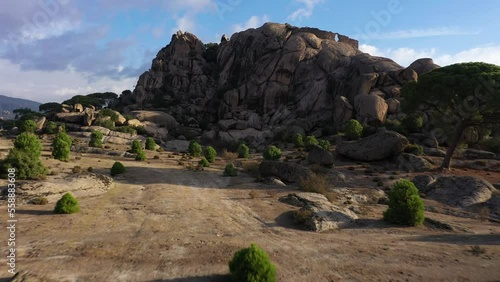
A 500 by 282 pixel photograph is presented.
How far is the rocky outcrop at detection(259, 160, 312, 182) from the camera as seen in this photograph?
1037 inches

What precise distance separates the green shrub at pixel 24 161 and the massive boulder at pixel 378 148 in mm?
32695

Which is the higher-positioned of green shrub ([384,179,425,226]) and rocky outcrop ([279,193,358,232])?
green shrub ([384,179,425,226])

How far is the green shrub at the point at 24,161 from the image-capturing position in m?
20.9

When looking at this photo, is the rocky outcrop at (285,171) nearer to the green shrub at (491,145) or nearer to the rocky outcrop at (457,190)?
the rocky outcrop at (457,190)

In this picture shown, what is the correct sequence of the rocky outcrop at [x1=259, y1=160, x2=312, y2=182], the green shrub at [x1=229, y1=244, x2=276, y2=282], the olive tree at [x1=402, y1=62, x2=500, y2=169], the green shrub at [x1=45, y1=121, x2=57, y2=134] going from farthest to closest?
the green shrub at [x1=45, y1=121, x2=57, y2=134]
the olive tree at [x1=402, y1=62, x2=500, y2=169]
the rocky outcrop at [x1=259, y1=160, x2=312, y2=182]
the green shrub at [x1=229, y1=244, x2=276, y2=282]

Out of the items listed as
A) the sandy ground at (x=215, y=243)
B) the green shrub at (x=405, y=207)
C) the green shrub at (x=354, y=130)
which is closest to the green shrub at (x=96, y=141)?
the sandy ground at (x=215, y=243)

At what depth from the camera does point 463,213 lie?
20.3 meters

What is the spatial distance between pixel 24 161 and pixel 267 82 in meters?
63.4

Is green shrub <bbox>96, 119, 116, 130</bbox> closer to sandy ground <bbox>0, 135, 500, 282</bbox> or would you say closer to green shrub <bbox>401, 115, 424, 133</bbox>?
sandy ground <bbox>0, 135, 500, 282</bbox>

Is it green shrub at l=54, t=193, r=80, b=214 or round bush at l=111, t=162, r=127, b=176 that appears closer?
green shrub at l=54, t=193, r=80, b=214

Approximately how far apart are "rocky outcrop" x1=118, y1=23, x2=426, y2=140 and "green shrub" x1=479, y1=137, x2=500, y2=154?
15529 millimetres

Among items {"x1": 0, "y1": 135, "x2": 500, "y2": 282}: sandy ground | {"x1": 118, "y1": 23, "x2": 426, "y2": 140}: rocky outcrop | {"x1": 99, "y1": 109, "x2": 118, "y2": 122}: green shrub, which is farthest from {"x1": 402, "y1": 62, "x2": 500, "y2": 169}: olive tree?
{"x1": 99, "y1": 109, "x2": 118, "y2": 122}: green shrub

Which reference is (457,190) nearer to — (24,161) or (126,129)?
(24,161)

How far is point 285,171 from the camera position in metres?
27.2
